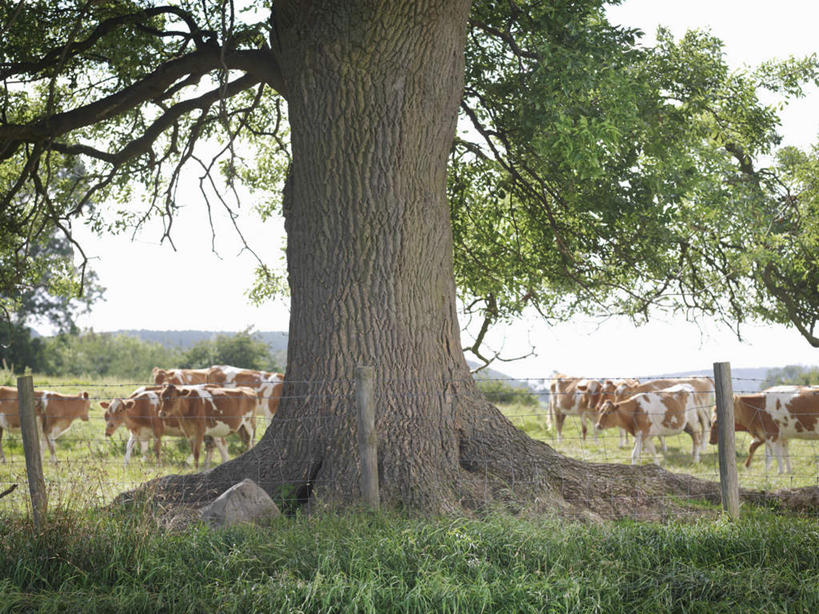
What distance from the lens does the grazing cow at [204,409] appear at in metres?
13.8

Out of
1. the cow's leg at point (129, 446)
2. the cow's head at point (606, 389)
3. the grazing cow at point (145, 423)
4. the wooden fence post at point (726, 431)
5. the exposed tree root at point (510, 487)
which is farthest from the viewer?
the cow's head at point (606, 389)

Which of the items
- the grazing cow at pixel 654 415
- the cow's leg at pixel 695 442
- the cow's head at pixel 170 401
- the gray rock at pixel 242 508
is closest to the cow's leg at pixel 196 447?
the cow's head at pixel 170 401

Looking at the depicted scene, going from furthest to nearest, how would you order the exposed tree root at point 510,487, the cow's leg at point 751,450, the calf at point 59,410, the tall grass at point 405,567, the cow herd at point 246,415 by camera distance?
the calf at point 59,410
the cow's leg at point 751,450
the cow herd at point 246,415
the exposed tree root at point 510,487
the tall grass at point 405,567

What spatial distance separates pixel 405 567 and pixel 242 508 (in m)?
2.41

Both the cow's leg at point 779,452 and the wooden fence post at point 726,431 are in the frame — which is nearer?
the wooden fence post at point 726,431

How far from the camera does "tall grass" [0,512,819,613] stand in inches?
200

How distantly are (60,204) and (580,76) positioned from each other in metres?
9.45

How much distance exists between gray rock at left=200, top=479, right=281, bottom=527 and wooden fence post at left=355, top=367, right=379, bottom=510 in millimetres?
879

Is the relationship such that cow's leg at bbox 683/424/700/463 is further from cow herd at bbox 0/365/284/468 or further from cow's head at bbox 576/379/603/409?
cow herd at bbox 0/365/284/468

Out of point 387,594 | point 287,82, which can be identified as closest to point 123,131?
point 287,82

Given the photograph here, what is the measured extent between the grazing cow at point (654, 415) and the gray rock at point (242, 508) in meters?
8.75

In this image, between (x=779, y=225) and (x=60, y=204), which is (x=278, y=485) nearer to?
(x=60, y=204)

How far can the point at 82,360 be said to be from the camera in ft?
141

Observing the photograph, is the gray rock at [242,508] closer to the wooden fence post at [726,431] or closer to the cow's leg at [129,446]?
the wooden fence post at [726,431]
